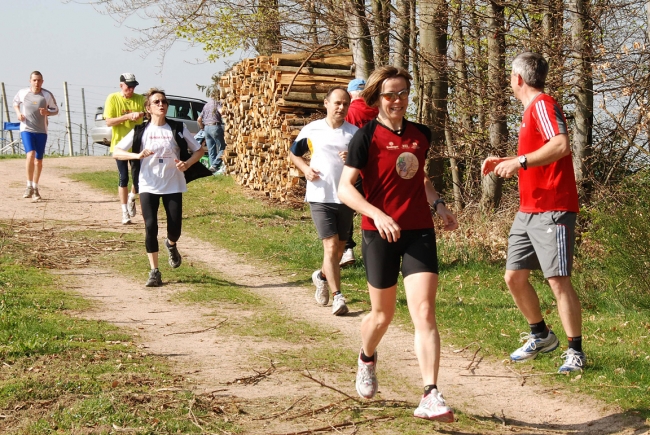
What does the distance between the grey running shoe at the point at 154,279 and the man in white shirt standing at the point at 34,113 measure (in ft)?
21.0

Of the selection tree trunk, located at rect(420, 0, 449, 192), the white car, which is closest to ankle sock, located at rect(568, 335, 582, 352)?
tree trunk, located at rect(420, 0, 449, 192)

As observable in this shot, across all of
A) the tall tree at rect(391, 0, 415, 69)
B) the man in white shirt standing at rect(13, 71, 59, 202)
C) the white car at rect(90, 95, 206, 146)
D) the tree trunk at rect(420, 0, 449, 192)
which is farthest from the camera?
the white car at rect(90, 95, 206, 146)

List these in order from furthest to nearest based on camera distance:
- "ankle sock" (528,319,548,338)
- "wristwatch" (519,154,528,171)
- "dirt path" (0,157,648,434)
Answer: "ankle sock" (528,319,548,338) → "wristwatch" (519,154,528,171) → "dirt path" (0,157,648,434)

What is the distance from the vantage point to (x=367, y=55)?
49.7 ft

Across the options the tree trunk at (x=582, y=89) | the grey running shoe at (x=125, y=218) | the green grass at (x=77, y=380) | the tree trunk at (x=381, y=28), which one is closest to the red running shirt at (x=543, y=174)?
the green grass at (x=77, y=380)

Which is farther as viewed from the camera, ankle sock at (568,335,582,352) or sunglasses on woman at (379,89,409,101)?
ankle sock at (568,335,582,352)

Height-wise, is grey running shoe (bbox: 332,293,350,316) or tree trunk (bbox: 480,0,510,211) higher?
tree trunk (bbox: 480,0,510,211)

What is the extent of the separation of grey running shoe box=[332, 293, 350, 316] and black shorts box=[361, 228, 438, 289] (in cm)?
306

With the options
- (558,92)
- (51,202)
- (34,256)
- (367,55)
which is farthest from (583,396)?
(51,202)

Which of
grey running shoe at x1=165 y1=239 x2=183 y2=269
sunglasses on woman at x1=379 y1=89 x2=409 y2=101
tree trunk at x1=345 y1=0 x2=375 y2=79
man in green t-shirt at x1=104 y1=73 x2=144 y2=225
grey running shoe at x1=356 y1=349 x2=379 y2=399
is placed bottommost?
grey running shoe at x1=356 y1=349 x2=379 y2=399

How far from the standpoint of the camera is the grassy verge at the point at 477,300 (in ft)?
19.7

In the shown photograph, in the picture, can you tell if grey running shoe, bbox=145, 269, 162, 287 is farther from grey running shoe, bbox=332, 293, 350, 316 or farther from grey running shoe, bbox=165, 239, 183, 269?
grey running shoe, bbox=332, 293, 350, 316

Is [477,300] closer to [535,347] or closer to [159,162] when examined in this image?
[535,347]

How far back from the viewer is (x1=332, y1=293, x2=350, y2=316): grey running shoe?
817 cm
